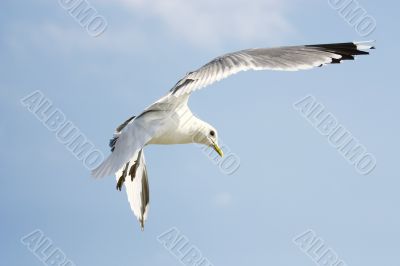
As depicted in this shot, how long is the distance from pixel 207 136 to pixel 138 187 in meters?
0.75

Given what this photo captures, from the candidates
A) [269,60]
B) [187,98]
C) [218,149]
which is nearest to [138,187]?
[218,149]

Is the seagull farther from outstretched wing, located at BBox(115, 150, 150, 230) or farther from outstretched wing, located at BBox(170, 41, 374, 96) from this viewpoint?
outstretched wing, located at BBox(115, 150, 150, 230)

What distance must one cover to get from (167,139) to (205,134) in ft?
1.43

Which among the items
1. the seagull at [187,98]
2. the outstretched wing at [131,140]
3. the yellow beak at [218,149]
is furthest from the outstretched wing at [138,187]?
the outstretched wing at [131,140]

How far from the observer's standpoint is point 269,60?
4.62 m

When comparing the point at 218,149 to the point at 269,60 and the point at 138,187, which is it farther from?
the point at 269,60

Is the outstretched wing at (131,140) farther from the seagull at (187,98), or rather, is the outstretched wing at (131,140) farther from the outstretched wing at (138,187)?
the outstretched wing at (138,187)

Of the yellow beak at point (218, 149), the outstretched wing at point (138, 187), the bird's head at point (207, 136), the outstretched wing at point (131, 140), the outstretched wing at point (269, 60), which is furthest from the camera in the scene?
the outstretched wing at point (138, 187)

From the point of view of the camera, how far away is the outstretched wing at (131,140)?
4594mm

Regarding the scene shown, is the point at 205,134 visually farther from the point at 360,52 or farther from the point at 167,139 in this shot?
the point at 360,52

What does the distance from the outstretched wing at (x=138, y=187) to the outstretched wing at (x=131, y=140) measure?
Result: 2.39 ft

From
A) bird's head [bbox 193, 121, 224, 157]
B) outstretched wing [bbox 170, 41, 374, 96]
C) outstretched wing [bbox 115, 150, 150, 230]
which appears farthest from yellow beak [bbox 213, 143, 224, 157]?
outstretched wing [bbox 170, 41, 374, 96]

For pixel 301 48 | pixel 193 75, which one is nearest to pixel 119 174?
pixel 193 75

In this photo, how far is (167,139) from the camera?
504 centimetres
